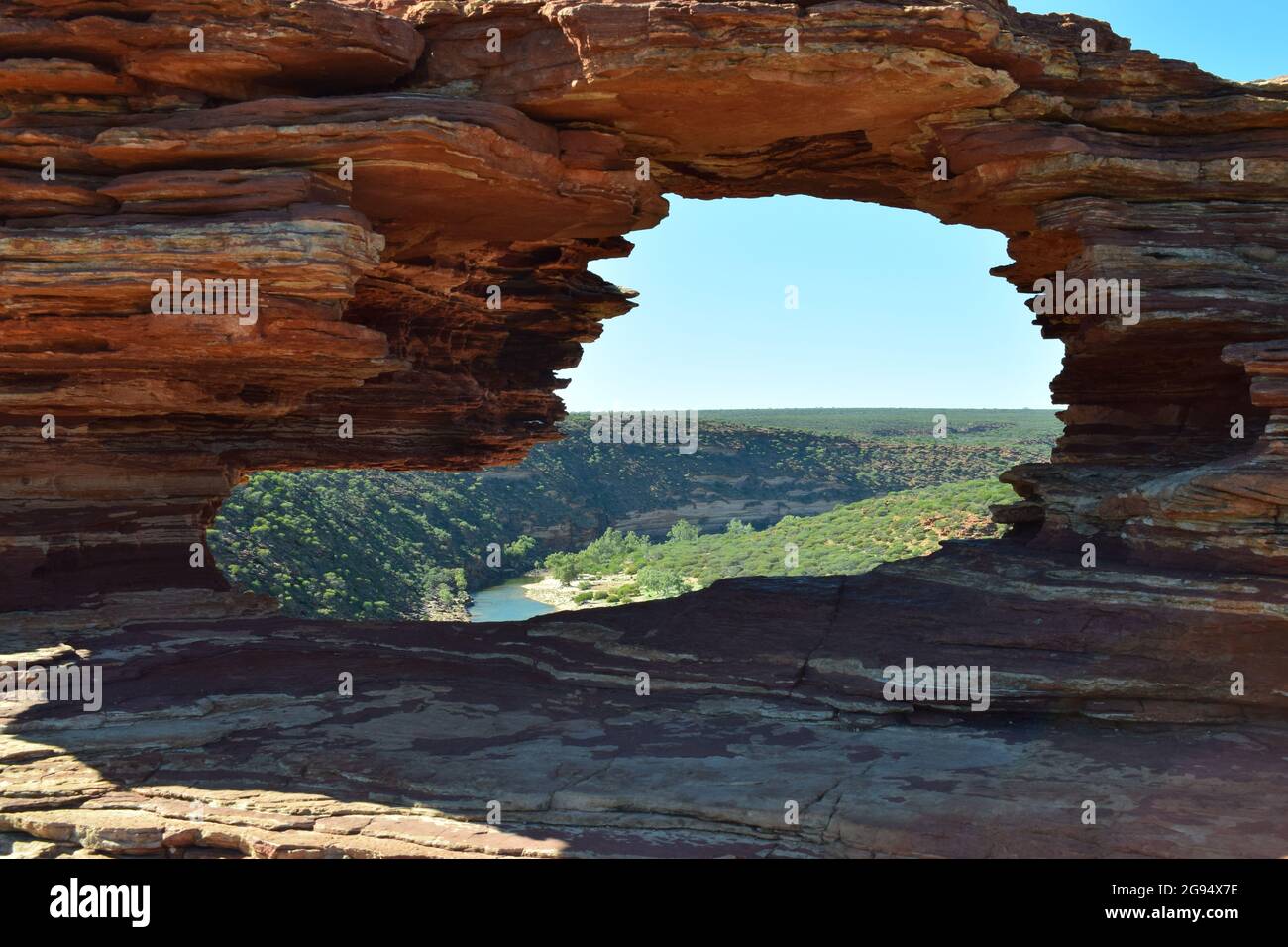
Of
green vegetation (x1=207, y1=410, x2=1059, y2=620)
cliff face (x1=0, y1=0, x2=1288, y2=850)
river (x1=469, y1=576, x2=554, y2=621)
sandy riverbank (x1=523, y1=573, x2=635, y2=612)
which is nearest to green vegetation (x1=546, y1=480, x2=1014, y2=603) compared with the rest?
sandy riverbank (x1=523, y1=573, x2=635, y2=612)

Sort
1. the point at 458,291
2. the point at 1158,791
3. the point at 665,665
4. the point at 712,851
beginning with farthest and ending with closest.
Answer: the point at 458,291, the point at 665,665, the point at 1158,791, the point at 712,851

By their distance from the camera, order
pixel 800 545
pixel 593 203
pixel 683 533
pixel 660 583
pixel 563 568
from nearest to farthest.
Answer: pixel 593 203
pixel 660 583
pixel 800 545
pixel 563 568
pixel 683 533

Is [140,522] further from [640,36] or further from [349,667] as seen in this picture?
[640,36]

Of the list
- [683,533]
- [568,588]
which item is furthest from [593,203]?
[683,533]

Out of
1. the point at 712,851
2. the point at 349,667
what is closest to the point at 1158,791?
the point at 712,851

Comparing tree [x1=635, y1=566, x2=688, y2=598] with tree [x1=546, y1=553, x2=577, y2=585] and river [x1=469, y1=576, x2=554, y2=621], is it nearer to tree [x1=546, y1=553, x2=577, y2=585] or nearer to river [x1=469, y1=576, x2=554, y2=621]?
river [x1=469, y1=576, x2=554, y2=621]

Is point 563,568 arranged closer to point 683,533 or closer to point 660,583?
point 683,533

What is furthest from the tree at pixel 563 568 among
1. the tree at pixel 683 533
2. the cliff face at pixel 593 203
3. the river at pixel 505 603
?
the cliff face at pixel 593 203
